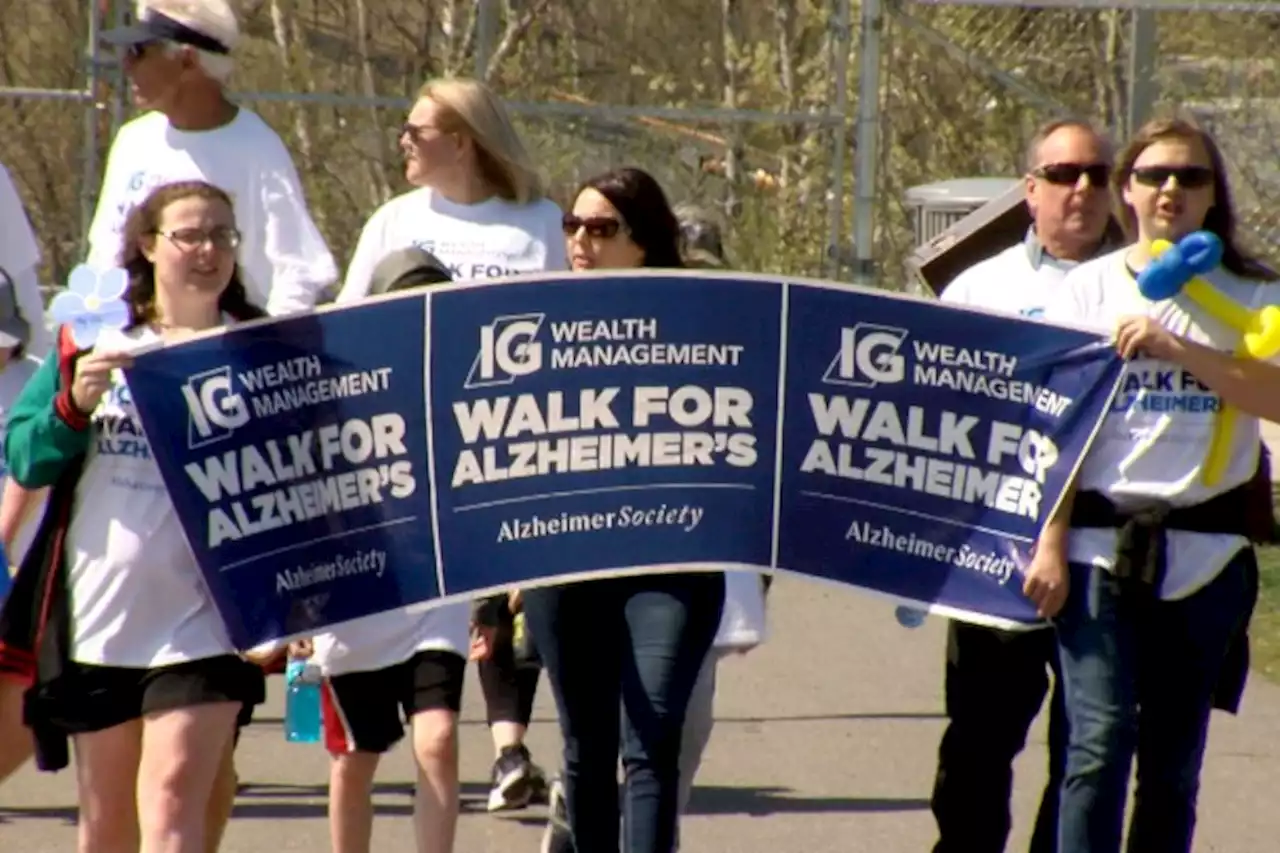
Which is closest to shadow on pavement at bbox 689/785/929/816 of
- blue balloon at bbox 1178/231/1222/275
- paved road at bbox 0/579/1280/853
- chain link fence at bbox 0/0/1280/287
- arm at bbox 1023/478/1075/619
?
paved road at bbox 0/579/1280/853

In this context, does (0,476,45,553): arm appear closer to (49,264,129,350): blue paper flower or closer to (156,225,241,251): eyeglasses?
(49,264,129,350): blue paper flower

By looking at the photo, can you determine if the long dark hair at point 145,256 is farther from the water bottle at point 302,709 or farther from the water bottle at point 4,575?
the water bottle at point 302,709

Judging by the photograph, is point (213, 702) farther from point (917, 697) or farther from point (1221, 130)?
point (1221, 130)

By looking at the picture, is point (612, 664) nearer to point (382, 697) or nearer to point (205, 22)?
point (382, 697)

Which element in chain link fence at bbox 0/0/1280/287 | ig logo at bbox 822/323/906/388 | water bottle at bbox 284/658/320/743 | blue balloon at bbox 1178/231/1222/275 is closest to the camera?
blue balloon at bbox 1178/231/1222/275

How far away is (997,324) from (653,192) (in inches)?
34.2

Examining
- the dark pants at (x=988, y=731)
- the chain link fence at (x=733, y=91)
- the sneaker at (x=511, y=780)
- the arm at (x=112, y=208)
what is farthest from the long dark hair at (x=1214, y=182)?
the chain link fence at (x=733, y=91)

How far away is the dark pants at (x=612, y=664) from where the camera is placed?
19.6ft

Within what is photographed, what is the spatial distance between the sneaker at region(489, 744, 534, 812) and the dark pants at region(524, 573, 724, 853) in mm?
1716

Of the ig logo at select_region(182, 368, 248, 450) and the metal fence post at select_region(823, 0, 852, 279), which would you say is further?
the metal fence post at select_region(823, 0, 852, 279)

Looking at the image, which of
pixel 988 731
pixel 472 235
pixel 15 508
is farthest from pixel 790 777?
pixel 15 508

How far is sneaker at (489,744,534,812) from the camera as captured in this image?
25.9ft

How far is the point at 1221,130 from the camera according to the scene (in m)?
13.9

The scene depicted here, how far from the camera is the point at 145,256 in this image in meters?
5.76
